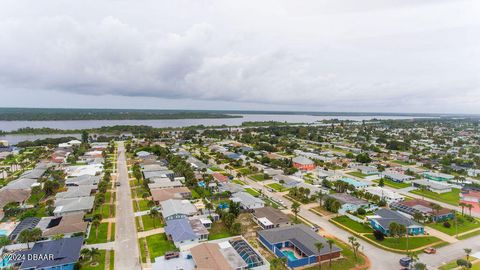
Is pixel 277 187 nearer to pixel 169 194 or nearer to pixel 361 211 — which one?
pixel 361 211

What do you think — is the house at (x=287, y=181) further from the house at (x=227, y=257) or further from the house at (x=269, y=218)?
the house at (x=227, y=257)

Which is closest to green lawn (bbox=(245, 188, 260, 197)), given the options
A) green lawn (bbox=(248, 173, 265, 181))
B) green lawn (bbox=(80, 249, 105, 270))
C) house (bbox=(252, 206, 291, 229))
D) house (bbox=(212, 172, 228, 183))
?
house (bbox=(212, 172, 228, 183))

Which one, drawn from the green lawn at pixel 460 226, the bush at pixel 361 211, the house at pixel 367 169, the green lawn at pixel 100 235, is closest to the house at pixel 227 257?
the green lawn at pixel 100 235

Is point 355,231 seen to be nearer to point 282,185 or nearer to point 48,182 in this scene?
point 282,185

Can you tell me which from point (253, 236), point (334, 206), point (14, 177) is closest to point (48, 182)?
point (14, 177)

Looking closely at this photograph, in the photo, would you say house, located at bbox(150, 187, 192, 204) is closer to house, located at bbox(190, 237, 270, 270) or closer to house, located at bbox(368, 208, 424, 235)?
house, located at bbox(190, 237, 270, 270)
